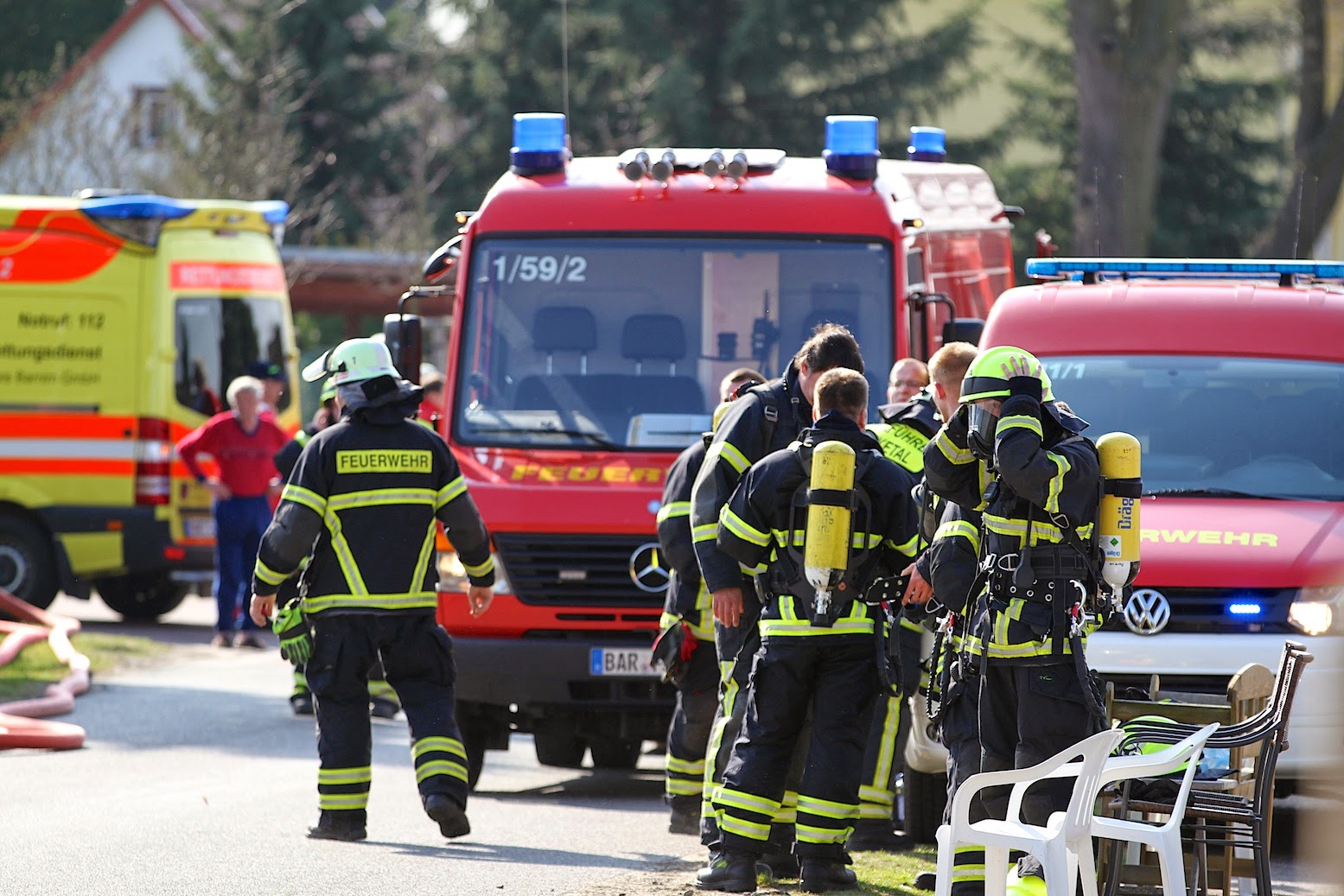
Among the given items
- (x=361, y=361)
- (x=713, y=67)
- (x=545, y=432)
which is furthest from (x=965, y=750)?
(x=713, y=67)

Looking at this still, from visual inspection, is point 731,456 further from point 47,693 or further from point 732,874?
point 47,693

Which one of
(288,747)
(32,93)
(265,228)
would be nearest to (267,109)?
(32,93)

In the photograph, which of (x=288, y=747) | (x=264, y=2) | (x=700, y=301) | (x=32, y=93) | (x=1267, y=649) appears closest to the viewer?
(x=1267, y=649)

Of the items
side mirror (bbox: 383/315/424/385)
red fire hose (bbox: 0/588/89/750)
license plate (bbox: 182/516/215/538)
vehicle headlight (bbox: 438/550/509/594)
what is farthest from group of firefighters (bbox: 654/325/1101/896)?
license plate (bbox: 182/516/215/538)

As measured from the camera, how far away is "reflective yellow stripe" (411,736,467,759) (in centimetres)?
807

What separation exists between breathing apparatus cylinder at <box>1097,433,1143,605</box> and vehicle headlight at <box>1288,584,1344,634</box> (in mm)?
1756

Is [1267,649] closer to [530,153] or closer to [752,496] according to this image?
[752,496]

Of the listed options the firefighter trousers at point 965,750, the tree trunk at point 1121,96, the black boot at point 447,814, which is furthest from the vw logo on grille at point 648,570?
the tree trunk at point 1121,96

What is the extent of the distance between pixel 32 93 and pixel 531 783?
58.9 feet

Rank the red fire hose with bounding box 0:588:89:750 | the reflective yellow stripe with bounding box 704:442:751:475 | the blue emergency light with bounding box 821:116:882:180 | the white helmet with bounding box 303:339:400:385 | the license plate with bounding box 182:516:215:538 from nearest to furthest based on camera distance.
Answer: the reflective yellow stripe with bounding box 704:442:751:475, the white helmet with bounding box 303:339:400:385, the blue emergency light with bounding box 821:116:882:180, the red fire hose with bounding box 0:588:89:750, the license plate with bounding box 182:516:215:538

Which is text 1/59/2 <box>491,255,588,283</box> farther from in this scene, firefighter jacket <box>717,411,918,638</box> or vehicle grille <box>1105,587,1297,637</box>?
vehicle grille <box>1105,587,1297,637</box>

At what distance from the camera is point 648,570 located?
9438 millimetres

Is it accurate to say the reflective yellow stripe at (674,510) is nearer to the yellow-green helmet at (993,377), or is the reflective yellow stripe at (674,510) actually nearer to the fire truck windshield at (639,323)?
the fire truck windshield at (639,323)

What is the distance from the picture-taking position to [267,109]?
1078 inches
